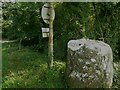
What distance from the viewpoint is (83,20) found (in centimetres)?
773

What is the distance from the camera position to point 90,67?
5355mm

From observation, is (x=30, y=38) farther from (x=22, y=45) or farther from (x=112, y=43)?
(x=112, y=43)

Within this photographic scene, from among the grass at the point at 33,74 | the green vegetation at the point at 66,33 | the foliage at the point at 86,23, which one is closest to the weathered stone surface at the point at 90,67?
the grass at the point at 33,74

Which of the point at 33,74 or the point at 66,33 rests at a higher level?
the point at 66,33

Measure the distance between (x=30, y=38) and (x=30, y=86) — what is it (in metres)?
4.61

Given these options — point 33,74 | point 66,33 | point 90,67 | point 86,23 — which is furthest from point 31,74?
point 86,23

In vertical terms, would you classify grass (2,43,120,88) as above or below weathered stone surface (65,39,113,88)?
below

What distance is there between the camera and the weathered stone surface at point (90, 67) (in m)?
5.36

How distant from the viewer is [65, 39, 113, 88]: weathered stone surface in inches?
211

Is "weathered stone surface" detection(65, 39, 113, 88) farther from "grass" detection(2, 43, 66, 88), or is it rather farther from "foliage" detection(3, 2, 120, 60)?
"foliage" detection(3, 2, 120, 60)

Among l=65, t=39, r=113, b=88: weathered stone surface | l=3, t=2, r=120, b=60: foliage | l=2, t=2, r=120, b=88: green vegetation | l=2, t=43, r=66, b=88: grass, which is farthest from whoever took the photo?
l=3, t=2, r=120, b=60: foliage

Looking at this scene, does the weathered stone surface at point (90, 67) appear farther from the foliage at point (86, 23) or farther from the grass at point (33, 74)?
the foliage at point (86, 23)

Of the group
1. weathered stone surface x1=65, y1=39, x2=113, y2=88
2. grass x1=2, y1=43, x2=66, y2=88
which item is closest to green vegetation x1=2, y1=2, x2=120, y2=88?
grass x1=2, y1=43, x2=66, y2=88

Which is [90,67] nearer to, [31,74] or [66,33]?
[31,74]
